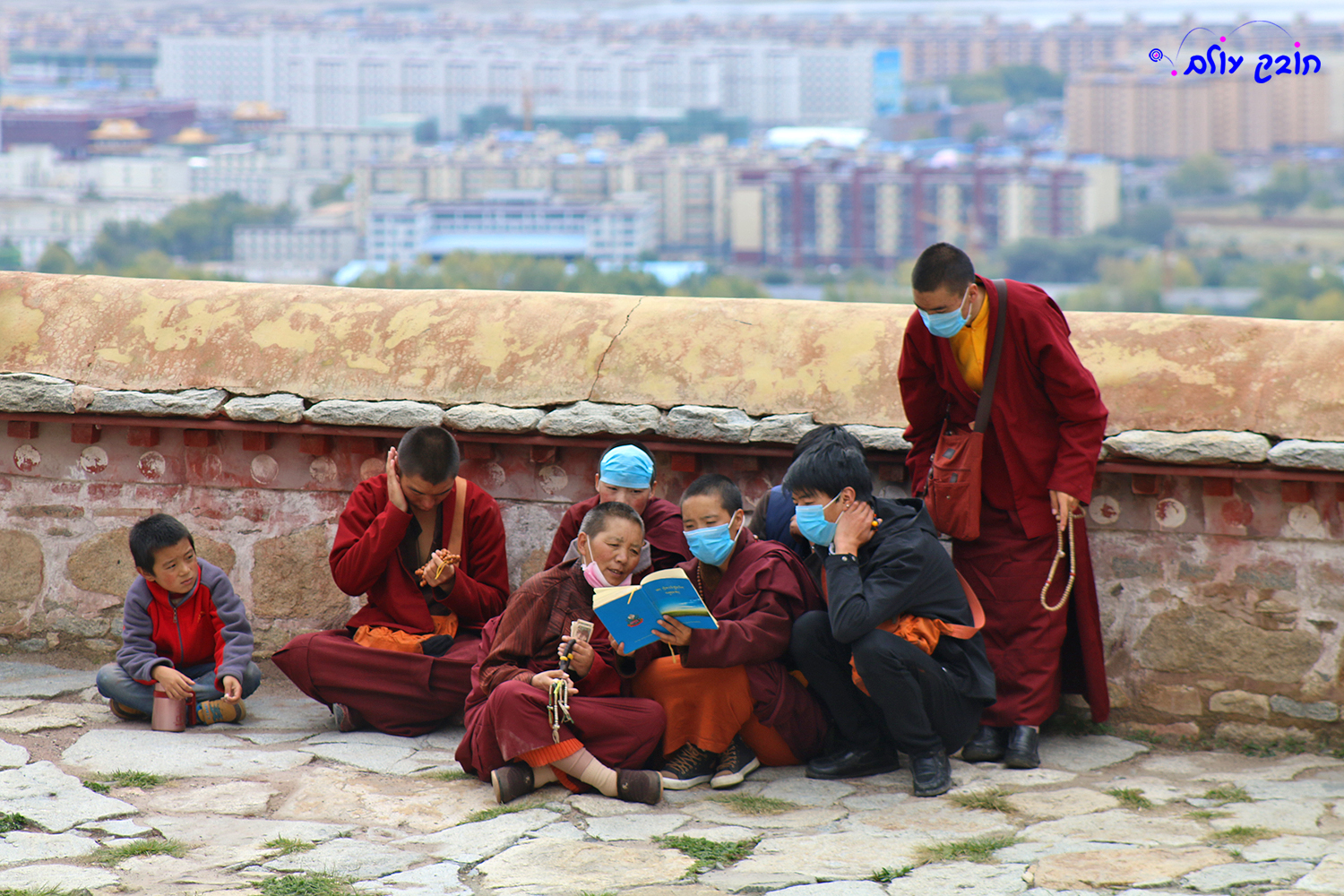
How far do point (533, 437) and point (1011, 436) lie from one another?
1.40 metres

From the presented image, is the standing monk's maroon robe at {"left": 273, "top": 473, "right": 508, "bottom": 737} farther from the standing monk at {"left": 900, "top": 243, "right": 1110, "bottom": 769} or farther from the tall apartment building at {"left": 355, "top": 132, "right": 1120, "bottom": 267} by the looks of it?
the tall apartment building at {"left": 355, "top": 132, "right": 1120, "bottom": 267}

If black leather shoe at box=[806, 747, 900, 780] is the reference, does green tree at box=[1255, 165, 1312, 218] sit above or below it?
above

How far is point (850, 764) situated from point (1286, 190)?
68.4m

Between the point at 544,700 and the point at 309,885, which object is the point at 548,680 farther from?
the point at 309,885

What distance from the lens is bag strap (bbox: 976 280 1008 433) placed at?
3.46 metres

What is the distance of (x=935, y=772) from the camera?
3.27m

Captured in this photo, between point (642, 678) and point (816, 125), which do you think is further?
point (816, 125)

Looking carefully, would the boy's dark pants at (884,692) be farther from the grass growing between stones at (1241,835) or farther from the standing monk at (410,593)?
the standing monk at (410,593)

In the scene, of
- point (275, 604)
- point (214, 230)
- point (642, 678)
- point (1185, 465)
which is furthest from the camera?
point (214, 230)

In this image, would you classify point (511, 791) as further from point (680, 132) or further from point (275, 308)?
point (680, 132)

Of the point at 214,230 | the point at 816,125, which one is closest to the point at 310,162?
the point at 214,230

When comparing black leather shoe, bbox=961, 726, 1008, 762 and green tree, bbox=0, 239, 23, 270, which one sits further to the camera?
green tree, bbox=0, 239, 23, 270

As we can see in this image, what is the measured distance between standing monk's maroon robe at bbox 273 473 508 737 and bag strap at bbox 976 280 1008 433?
1.36 meters

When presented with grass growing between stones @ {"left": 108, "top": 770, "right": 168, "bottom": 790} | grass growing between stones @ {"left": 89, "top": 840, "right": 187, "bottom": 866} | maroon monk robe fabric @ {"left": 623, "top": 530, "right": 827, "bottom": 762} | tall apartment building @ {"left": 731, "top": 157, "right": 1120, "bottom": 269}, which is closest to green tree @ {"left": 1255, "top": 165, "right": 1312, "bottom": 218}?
tall apartment building @ {"left": 731, "top": 157, "right": 1120, "bottom": 269}
